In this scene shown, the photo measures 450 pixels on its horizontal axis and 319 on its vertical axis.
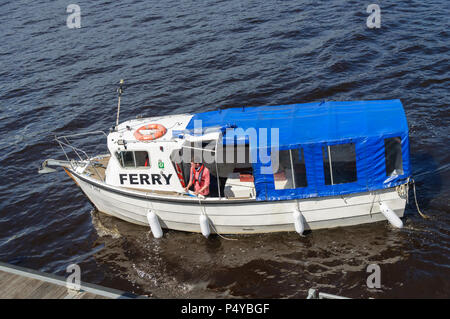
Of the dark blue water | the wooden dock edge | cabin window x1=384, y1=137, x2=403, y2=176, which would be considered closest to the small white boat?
cabin window x1=384, y1=137, x2=403, y2=176

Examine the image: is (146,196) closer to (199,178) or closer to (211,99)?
(199,178)

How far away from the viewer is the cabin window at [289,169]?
42.6 ft

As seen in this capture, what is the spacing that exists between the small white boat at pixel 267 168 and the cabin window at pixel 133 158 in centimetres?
4

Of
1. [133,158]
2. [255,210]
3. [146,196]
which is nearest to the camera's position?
[255,210]

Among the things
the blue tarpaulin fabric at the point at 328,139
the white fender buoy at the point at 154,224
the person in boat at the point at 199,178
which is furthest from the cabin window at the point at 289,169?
the white fender buoy at the point at 154,224

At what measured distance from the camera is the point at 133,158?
14.3 m

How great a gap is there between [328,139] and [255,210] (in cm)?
328

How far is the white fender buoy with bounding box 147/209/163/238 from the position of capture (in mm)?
14545

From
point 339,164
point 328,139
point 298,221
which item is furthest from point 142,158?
point 339,164

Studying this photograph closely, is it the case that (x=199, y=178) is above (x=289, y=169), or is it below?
below

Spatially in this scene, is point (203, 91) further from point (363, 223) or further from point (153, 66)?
point (363, 223)

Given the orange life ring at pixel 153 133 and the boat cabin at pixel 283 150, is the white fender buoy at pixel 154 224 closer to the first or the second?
the boat cabin at pixel 283 150
